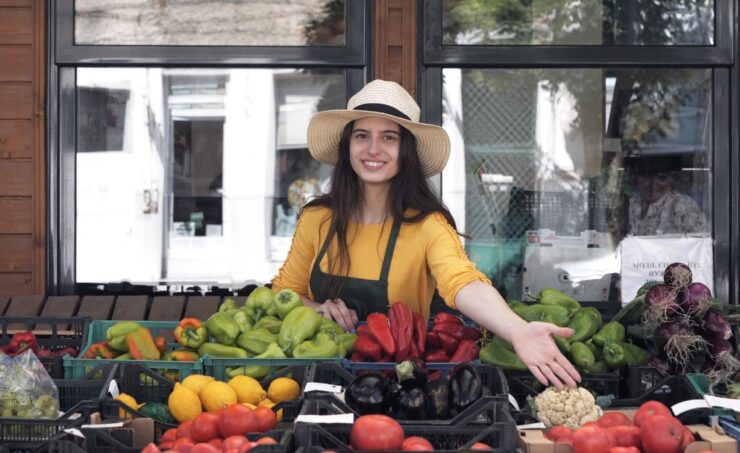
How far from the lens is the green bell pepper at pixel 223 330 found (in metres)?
3.98

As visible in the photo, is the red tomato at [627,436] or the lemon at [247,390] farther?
the lemon at [247,390]

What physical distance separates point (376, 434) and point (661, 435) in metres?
0.86

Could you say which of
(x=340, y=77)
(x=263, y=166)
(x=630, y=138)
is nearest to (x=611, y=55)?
(x=630, y=138)

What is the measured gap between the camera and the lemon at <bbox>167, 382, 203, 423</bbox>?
346 cm

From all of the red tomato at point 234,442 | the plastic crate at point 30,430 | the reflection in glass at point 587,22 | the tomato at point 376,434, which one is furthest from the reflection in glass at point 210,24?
the tomato at point 376,434

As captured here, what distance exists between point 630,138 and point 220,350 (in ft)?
11.7

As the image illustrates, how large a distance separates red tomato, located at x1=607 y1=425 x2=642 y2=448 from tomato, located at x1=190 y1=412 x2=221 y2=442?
1.27 metres

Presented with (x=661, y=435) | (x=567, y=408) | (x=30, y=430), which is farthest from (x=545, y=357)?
(x=30, y=430)

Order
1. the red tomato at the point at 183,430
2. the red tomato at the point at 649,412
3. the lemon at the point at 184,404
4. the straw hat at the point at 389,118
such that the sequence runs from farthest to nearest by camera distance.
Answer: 1. the straw hat at the point at 389,118
2. the lemon at the point at 184,404
3. the red tomato at the point at 183,430
4. the red tomato at the point at 649,412

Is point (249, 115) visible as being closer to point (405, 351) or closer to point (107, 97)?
point (107, 97)

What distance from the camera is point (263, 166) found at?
21.2 ft

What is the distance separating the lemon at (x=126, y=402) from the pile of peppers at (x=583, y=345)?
1316 mm

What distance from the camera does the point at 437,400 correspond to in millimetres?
3182

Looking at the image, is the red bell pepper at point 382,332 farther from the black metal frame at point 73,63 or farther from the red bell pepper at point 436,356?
the black metal frame at point 73,63
